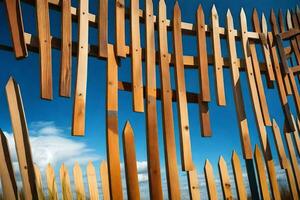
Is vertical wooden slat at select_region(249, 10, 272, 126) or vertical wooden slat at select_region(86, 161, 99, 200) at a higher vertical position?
vertical wooden slat at select_region(249, 10, 272, 126)

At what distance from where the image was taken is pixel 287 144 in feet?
13.3

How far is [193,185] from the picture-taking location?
3.16m

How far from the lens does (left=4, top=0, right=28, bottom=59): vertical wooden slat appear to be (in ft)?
8.88

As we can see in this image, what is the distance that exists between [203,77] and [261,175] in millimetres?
1201

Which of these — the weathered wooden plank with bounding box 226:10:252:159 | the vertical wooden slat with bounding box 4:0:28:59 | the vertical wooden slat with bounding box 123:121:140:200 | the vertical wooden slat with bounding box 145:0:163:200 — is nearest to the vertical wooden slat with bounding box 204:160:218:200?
the weathered wooden plank with bounding box 226:10:252:159

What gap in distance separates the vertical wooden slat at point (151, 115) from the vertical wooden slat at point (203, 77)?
601mm

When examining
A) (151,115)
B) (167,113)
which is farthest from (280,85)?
(151,115)

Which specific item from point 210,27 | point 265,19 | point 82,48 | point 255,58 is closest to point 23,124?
point 82,48

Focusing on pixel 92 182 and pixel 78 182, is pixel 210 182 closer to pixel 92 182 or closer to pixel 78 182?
pixel 92 182

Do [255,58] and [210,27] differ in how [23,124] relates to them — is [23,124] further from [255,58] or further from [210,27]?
[255,58]

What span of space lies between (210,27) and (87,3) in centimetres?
149

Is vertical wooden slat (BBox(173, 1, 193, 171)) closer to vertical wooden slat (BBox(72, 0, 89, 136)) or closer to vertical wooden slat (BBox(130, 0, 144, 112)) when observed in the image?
vertical wooden slat (BBox(130, 0, 144, 112))

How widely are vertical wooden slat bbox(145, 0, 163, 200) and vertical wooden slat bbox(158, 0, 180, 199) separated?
0.10 meters

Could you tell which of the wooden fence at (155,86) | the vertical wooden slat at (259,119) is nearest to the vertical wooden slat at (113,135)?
the wooden fence at (155,86)
